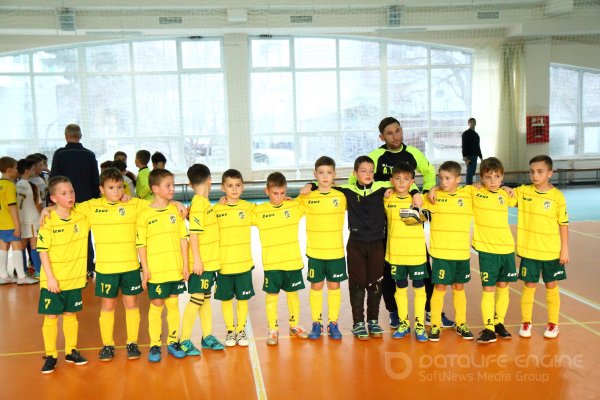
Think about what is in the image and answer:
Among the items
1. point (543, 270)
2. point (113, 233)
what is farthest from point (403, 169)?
point (113, 233)

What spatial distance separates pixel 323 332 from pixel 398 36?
12982 mm

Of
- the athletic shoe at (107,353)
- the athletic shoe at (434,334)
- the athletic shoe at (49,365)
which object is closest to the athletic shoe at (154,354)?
the athletic shoe at (107,353)

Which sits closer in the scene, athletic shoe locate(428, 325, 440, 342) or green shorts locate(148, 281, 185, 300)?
green shorts locate(148, 281, 185, 300)

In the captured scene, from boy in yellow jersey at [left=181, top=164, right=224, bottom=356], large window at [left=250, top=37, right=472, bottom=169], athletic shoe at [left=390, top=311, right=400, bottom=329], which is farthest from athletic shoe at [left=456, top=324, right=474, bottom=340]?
large window at [left=250, top=37, right=472, bottom=169]

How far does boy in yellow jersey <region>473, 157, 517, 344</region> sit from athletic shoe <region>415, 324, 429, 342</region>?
0.44m

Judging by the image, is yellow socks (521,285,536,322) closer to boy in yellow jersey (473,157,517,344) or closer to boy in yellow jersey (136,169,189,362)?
boy in yellow jersey (473,157,517,344)

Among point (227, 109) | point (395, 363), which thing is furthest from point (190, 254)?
point (227, 109)

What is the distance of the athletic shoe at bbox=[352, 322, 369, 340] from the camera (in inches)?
193

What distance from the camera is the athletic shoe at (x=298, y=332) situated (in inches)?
197

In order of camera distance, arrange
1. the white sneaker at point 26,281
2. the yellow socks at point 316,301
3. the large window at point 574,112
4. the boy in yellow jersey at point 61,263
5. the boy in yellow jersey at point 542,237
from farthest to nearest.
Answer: the large window at point 574,112, the white sneaker at point 26,281, the yellow socks at point 316,301, the boy in yellow jersey at point 542,237, the boy in yellow jersey at point 61,263

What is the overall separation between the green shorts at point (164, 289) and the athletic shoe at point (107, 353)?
60cm

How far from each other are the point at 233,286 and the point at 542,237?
2621 millimetres

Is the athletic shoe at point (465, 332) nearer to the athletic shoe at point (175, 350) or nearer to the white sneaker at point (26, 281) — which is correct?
the athletic shoe at point (175, 350)

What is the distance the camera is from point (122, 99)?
1639 cm
